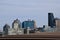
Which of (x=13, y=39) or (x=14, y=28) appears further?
(x=14, y=28)

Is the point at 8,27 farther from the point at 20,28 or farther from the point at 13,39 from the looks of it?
the point at 13,39

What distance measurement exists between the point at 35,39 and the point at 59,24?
2665 mm

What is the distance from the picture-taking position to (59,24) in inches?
356

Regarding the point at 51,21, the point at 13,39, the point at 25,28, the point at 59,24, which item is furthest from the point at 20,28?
the point at 13,39

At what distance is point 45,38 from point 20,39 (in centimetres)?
86

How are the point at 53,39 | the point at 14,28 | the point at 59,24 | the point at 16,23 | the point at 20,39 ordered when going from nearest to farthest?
1. the point at 53,39
2. the point at 20,39
3. the point at 59,24
4. the point at 14,28
5. the point at 16,23

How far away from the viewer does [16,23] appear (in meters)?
12.1

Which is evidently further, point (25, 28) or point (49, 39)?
point (25, 28)

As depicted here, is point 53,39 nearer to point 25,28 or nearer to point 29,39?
point 29,39

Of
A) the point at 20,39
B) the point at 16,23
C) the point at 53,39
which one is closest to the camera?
the point at 53,39

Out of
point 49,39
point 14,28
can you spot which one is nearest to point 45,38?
point 49,39

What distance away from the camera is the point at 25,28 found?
11562mm

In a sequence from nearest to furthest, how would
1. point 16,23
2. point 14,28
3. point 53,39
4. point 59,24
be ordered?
1. point 53,39
2. point 59,24
3. point 14,28
4. point 16,23

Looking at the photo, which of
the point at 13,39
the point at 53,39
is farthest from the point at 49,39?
the point at 13,39
